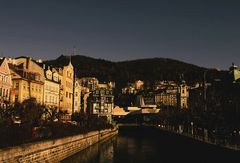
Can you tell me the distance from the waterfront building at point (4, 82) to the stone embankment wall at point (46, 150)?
60.6ft

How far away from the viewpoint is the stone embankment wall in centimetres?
2811

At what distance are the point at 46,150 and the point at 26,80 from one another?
4278 cm

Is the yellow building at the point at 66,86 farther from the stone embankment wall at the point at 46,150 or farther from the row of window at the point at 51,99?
the stone embankment wall at the point at 46,150

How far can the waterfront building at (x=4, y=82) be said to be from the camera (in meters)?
68.8

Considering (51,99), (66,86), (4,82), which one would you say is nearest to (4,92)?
(4,82)

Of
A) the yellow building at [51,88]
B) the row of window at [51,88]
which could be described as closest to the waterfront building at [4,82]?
the yellow building at [51,88]

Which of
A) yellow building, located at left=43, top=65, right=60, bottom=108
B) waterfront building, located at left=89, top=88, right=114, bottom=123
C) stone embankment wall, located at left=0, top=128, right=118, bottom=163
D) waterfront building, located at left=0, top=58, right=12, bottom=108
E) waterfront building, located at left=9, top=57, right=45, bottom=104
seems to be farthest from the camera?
waterfront building, located at left=89, top=88, right=114, bottom=123

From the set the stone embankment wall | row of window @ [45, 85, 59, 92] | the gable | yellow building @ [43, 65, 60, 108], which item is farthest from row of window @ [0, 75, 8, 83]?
the stone embankment wall

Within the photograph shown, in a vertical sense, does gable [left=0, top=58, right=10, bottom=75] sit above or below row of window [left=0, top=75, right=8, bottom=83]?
above

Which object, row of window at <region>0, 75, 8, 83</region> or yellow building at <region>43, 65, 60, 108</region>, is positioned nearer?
row of window at <region>0, 75, 8, 83</region>

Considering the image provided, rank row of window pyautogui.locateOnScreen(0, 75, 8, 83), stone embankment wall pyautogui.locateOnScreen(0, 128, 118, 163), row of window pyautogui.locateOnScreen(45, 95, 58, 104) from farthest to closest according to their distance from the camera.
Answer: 1. row of window pyautogui.locateOnScreen(45, 95, 58, 104)
2. row of window pyautogui.locateOnScreen(0, 75, 8, 83)
3. stone embankment wall pyautogui.locateOnScreen(0, 128, 118, 163)

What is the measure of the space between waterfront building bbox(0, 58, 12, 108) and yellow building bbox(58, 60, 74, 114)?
26585 mm

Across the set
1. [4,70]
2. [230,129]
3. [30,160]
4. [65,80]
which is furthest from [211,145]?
[65,80]

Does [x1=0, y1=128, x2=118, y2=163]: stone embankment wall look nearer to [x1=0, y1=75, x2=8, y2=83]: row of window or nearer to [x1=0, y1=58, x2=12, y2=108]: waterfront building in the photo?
[x1=0, y1=58, x2=12, y2=108]: waterfront building
